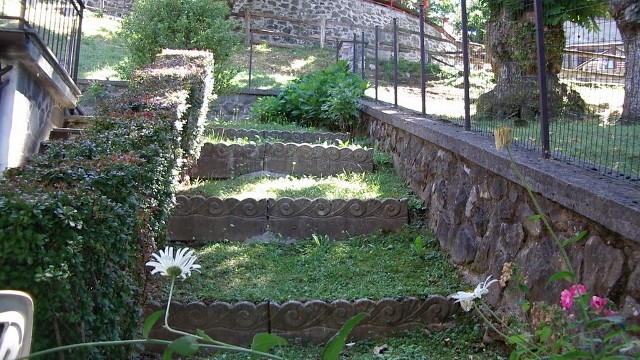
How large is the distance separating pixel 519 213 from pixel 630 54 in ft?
3.47

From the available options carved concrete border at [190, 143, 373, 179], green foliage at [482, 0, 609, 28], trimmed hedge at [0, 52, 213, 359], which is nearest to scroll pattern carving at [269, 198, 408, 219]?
trimmed hedge at [0, 52, 213, 359]

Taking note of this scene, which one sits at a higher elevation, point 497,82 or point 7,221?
point 497,82

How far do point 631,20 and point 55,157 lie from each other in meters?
4.33

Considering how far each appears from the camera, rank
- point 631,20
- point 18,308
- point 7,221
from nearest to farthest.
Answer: point 18,308 < point 7,221 < point 631,20

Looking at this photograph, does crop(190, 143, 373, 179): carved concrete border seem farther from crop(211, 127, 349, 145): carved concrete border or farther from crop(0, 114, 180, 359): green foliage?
crop(0, 114, 180, 359): green foliage

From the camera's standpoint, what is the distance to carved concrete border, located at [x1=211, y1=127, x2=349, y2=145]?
834 centimetres

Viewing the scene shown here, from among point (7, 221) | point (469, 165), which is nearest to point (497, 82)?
point (469, 165)

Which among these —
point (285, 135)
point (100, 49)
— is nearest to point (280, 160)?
point (285, 135)

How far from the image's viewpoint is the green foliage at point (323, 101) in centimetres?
910

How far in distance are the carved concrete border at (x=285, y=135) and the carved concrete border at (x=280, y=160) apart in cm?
101

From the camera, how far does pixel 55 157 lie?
358 centimetres

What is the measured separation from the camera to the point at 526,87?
15.0 ft

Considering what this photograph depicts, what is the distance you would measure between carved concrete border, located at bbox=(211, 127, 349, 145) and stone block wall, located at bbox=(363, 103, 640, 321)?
202 cm

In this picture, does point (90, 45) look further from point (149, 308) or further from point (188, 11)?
point (149, 308)
